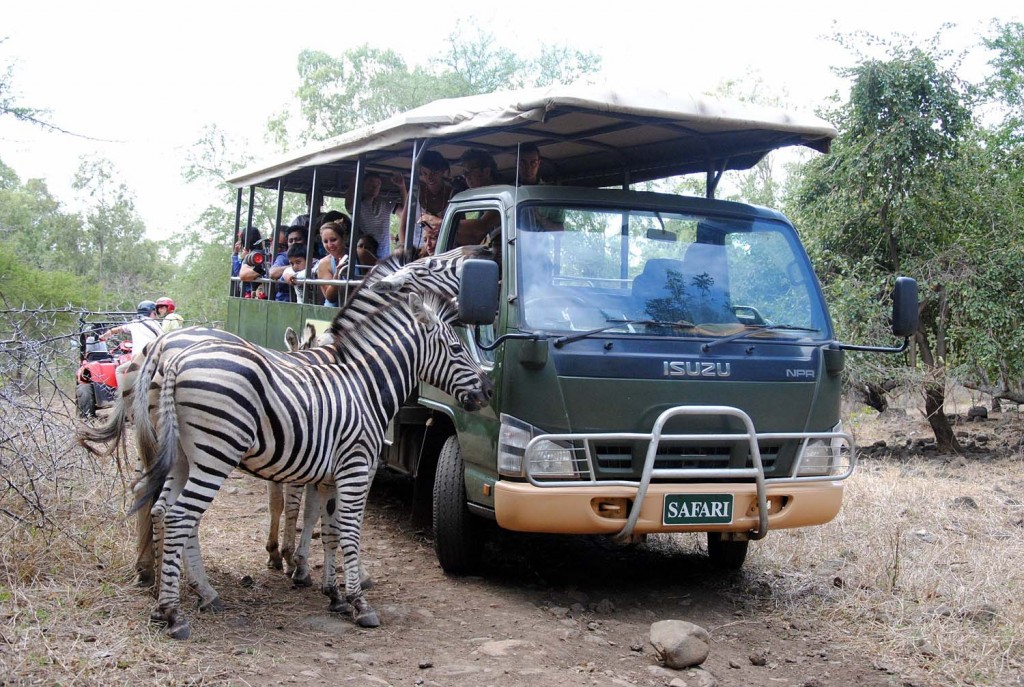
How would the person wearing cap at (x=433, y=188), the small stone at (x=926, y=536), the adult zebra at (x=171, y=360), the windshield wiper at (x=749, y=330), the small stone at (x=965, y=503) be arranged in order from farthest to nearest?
1. the small stone at (x=965, y=503)
2. the person wearing cap at (x=433, y=188)
3. the small stone at (x=926, y=536)
4. the windshield wiper at (x=749, y=330)
5. the adult zebra at (x=171, y=360)

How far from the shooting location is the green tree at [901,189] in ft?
36.3

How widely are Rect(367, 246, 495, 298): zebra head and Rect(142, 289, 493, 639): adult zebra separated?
0.05 meters

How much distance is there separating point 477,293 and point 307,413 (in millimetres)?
966

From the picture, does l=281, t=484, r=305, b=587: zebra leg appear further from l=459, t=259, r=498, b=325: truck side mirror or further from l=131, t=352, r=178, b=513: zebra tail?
l=459, t=259, r=498, b=325: truck side mirror

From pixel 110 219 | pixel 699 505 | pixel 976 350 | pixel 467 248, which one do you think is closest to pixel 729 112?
pixel 467 248

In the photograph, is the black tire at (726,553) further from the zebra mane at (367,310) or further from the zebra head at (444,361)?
the zebra mane at (367,310)

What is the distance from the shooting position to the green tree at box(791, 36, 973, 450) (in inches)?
436

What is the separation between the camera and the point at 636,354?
196 inches

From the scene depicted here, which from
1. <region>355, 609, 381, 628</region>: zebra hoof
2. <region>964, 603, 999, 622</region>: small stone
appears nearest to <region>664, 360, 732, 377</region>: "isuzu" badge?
<region>964, 603, 999, 622</region>: small stone

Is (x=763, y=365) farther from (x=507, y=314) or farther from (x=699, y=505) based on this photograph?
(x=507, y=314)

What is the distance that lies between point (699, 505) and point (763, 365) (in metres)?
0.81

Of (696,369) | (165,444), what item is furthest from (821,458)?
(165,444)

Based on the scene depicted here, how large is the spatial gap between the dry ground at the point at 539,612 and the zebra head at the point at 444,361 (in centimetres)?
114

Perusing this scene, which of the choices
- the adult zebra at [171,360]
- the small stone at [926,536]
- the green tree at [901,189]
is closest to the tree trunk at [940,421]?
the green tree at [901,189]
